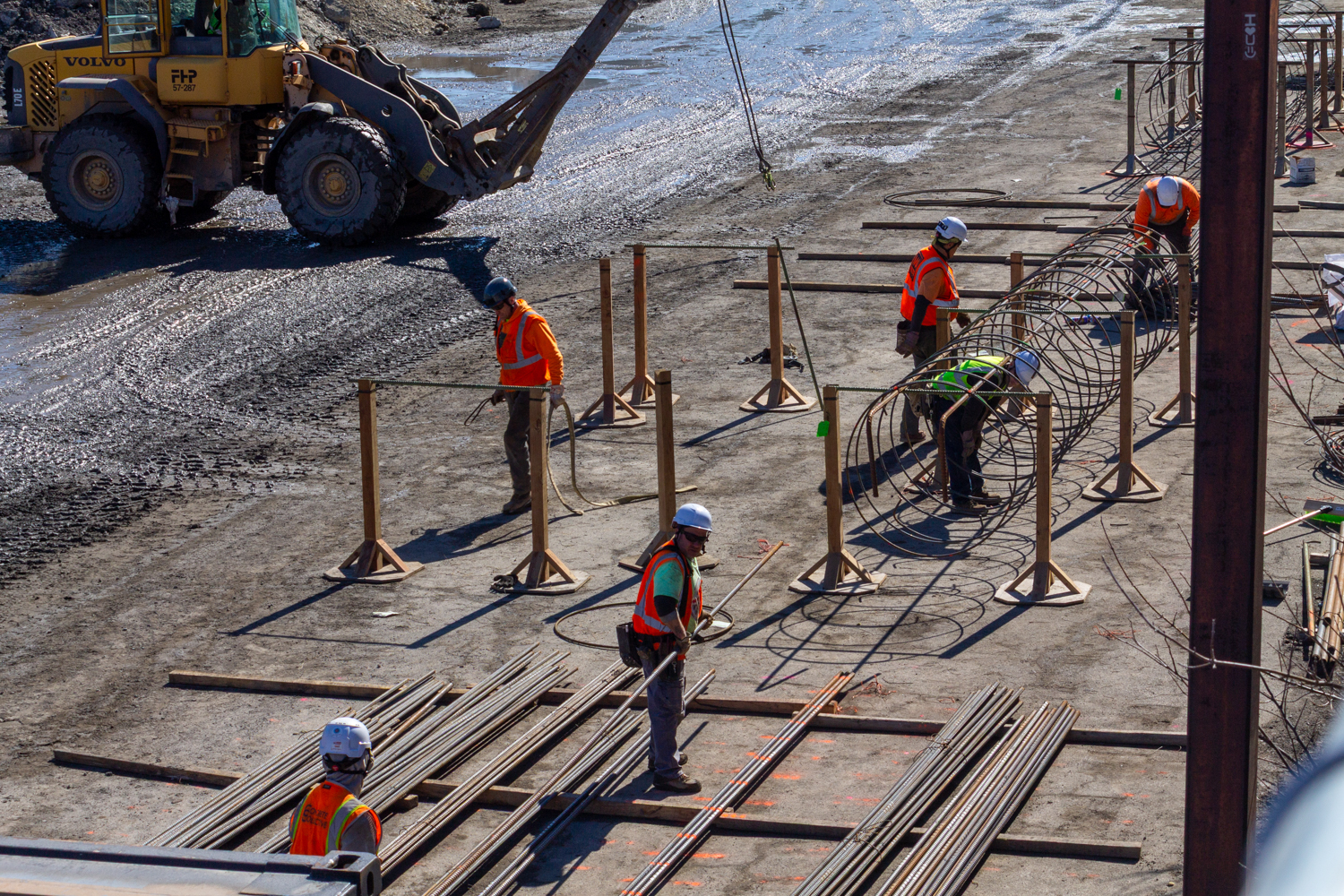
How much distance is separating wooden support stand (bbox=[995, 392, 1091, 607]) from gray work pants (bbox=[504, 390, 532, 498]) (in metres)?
4.29

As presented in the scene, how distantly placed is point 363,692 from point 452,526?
333cm

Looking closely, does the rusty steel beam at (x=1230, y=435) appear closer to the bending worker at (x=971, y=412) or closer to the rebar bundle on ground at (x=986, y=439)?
the rebar bundle on ground at (x=986, y=439)

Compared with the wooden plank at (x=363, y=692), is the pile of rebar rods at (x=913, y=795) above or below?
above

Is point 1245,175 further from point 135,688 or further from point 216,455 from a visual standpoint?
point 216,455

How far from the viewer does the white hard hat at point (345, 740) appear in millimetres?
6887

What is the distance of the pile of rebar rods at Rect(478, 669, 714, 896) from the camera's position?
7684mm

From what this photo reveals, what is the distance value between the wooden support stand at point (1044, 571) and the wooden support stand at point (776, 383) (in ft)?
16.0

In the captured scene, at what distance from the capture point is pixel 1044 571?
11172 mm

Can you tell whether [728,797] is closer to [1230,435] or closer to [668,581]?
[668,581]

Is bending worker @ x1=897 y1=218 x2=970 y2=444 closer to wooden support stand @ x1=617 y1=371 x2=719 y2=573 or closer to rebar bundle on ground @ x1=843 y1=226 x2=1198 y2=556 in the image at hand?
rebar bundle on ground @ x1=843 y1=226 x2=1198 y2=556

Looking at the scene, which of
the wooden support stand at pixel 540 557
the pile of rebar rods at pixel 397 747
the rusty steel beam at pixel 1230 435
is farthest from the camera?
the wooden support stand at pixel 540 557

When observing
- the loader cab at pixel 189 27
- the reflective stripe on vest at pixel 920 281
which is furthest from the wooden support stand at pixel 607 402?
the loader cab at pixel 189 27

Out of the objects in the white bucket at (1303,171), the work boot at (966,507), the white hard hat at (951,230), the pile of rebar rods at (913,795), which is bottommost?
the pile of rebar rods at (913,795)

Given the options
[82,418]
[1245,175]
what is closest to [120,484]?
[82,418]
